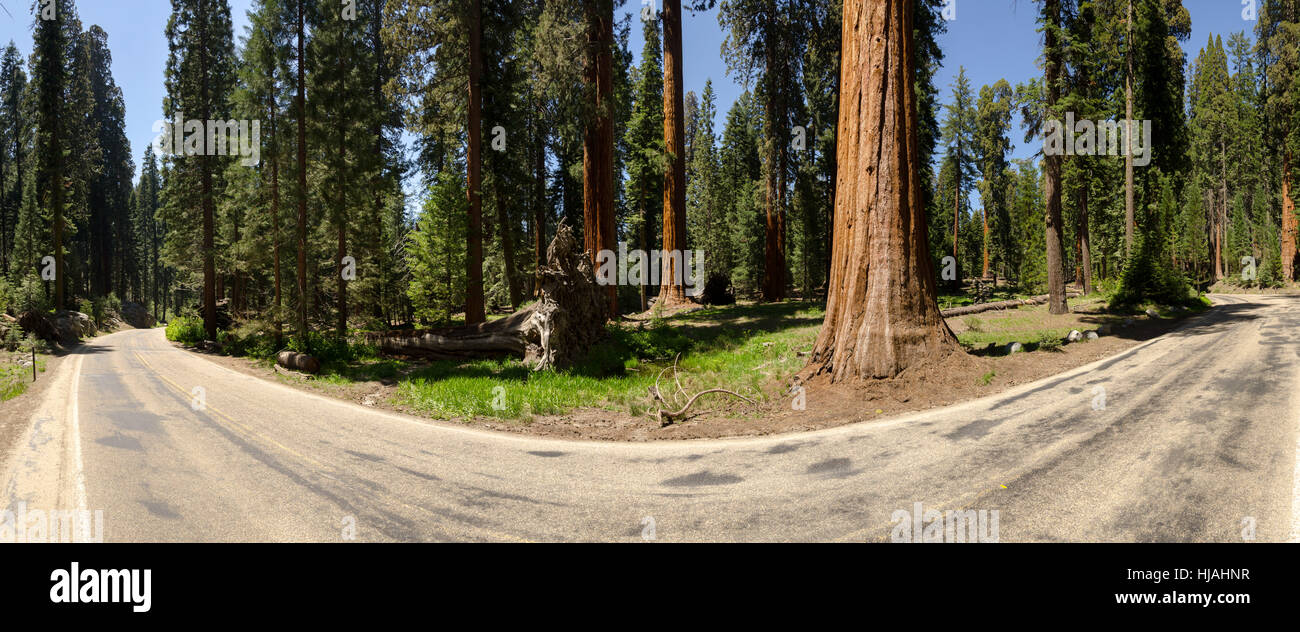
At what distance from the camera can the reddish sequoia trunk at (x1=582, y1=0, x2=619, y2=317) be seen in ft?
63.3

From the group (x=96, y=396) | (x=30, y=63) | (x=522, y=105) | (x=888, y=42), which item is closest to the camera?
(x=888, y=42)

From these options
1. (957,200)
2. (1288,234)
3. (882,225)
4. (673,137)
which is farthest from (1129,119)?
(882,225)

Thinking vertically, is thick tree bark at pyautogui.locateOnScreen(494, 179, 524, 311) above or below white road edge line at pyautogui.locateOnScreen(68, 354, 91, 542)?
above

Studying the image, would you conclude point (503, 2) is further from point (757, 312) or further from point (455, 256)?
point (757, 312)

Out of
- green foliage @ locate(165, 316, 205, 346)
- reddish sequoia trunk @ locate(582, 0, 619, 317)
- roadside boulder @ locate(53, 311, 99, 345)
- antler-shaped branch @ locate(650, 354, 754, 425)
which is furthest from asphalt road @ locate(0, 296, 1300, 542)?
roadside boulder @ locate(53, 311, 99, 345)

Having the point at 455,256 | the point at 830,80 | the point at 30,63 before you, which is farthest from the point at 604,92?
the point at 30,63

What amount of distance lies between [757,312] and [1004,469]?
680 inches

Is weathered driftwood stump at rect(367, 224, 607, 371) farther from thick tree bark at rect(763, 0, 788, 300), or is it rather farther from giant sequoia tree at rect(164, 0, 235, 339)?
giant sequoia tree at rect(164, 0, 235, 339)

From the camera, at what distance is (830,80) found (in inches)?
1062

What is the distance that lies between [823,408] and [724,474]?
145 inches

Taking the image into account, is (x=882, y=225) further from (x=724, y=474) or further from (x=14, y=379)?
(x=14, y=379)

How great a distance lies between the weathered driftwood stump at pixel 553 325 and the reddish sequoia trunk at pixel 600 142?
409 cm

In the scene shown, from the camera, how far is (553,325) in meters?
13.9

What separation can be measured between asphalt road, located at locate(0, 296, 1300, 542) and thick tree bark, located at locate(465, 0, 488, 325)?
900 centimetres
